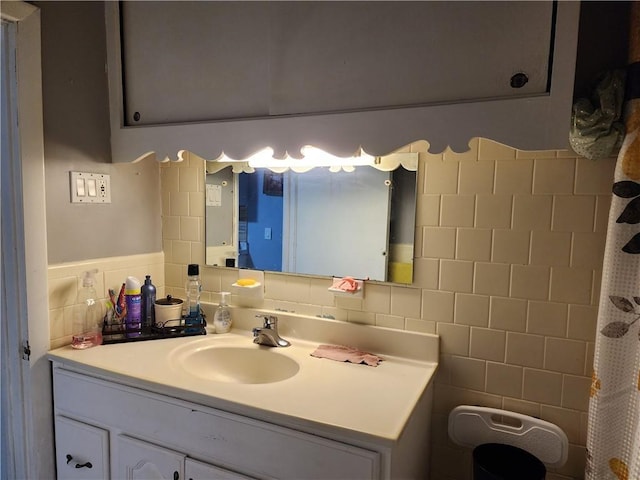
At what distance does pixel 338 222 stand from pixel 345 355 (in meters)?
0.45

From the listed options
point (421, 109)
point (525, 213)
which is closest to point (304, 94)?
point (421, 109)

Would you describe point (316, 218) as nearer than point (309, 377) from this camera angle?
No

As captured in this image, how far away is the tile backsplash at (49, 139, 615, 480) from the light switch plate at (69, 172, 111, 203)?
0.78ft

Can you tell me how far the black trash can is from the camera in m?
1.14

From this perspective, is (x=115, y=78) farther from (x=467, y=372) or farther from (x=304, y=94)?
(x=467, y=372)

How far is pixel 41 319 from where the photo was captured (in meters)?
1.33

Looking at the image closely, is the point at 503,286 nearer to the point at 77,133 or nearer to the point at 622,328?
the point at 622,328

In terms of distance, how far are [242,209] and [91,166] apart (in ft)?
1.79

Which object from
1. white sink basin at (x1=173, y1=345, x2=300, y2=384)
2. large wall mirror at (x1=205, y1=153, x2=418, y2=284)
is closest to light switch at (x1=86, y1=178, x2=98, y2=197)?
large wall mirror at (x1=205, y1=153, x2=418, y2=284)

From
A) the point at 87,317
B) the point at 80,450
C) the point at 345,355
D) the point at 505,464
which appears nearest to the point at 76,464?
the point at 80,450

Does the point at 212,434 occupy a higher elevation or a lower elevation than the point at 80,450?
A: higher

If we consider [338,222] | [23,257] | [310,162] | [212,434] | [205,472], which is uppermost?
[310,162]

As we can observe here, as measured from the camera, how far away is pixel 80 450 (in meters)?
1.32

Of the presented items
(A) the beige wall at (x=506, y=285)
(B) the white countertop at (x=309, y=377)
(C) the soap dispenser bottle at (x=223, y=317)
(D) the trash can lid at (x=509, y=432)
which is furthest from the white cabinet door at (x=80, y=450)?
(D) the trash can lid at (x=509, y=432)
